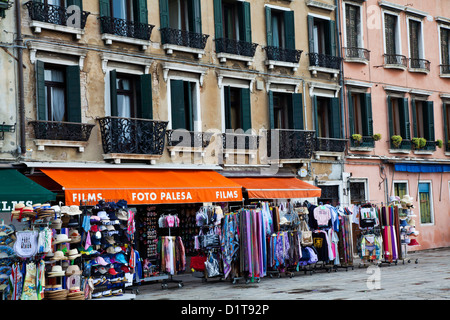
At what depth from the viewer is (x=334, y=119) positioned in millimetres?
25625

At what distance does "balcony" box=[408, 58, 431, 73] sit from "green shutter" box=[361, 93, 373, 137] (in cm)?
322

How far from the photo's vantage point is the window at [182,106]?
20828 mm

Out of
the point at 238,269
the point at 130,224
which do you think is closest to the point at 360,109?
the point at 238,269

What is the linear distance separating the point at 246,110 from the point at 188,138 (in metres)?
2.55

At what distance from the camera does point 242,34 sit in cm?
2302

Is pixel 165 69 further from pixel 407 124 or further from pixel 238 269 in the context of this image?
pixel 407 124

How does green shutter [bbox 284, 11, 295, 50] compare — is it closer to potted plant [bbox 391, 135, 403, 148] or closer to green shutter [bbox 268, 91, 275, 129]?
green shutter [bbox 268, 91, 275, 129]

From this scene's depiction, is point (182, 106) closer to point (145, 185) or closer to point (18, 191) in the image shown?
point (145, 185)

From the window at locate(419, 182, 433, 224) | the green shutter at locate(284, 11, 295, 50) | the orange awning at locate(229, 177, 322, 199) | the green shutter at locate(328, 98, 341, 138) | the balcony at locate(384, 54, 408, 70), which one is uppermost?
the green shutter at locate(284, 11, 295, 50)

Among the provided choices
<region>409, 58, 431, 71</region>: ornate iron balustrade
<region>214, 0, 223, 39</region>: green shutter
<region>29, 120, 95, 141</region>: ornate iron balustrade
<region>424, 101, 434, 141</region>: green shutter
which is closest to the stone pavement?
<region>29, 120, 95, 141</region>: ornate iron balustrade

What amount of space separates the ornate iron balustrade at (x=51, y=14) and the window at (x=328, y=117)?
9.84 m

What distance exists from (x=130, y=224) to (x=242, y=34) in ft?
31.3

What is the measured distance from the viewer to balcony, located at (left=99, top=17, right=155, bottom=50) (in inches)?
758
